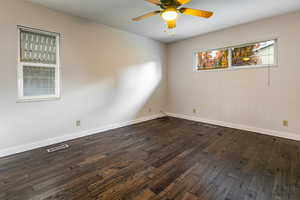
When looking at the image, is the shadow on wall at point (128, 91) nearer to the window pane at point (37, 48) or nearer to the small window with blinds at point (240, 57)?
the window pane at point (37, 48)

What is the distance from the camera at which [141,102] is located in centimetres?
448

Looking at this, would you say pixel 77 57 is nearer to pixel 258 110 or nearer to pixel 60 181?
pixel 60 181

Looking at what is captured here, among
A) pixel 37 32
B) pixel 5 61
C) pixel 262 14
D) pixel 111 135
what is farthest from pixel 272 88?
pixel 5 61

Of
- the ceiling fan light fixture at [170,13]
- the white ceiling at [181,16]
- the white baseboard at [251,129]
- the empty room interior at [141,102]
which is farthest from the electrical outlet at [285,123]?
the ceiling fan light fixture at [170,13]

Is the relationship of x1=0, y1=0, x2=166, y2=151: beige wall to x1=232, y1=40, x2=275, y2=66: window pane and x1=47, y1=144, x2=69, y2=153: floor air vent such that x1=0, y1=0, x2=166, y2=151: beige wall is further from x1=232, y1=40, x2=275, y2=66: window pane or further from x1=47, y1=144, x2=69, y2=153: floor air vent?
x1=232, y1=40, x2=275, y2=66: window pane

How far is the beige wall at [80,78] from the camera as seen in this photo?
7.73 ft

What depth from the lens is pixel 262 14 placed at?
3.00 meters

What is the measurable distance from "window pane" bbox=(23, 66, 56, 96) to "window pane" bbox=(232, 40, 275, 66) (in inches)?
169

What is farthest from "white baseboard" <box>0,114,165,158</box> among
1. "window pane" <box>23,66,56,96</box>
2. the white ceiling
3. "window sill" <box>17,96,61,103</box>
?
the white ceiling

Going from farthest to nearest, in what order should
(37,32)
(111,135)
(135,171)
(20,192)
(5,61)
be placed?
1. (111,135)
2. (37,32)
3. (5,61)
4. (135,171)
5. (20,192)

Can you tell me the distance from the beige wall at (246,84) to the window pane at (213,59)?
18 cm

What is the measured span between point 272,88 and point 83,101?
166 inches

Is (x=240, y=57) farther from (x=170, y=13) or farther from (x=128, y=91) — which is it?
(x=128, y=91)

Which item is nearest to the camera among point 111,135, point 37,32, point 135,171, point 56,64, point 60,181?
point 60,181
